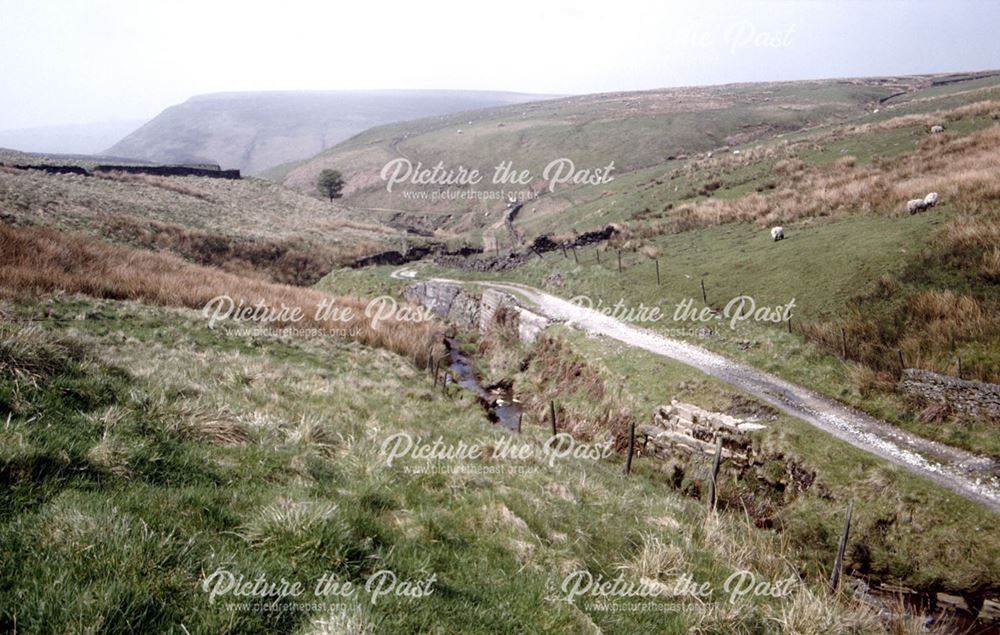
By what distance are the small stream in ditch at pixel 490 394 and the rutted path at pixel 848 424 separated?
5.73 meters

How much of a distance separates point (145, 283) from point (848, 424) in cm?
2891

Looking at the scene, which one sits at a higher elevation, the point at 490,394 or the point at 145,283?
the point at 145,283

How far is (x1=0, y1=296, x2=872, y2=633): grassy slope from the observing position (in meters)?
3.64

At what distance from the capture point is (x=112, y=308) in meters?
18.2

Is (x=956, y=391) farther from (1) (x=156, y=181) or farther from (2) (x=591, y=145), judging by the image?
(2) (x=591, y=145)

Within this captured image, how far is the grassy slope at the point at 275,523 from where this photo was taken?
143 inches

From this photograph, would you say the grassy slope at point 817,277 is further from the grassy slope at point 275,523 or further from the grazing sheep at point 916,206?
A: the grassy slope at point 275,523

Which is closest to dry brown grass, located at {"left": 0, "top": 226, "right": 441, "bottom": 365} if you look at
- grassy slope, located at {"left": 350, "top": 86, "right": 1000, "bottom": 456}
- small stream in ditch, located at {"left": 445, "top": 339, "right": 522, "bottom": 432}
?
small stream in ditch, located at {"left": 445, "top": 339, "right": 522, "bottom": 432}

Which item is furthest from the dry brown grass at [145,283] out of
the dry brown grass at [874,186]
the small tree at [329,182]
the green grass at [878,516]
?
the small tree at [329,182]

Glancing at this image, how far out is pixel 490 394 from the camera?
23984mm

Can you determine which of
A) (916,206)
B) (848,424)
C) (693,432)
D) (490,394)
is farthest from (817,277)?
(490,394)

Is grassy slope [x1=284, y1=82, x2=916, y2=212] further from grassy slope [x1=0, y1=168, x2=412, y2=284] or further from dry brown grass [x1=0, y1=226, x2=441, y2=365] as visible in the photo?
dry brown grass [x1=0, y1=226, x2=441, y2=365]

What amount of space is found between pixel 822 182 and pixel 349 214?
71017 mm

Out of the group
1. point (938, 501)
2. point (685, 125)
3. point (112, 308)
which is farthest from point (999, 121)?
point (685, 125)
